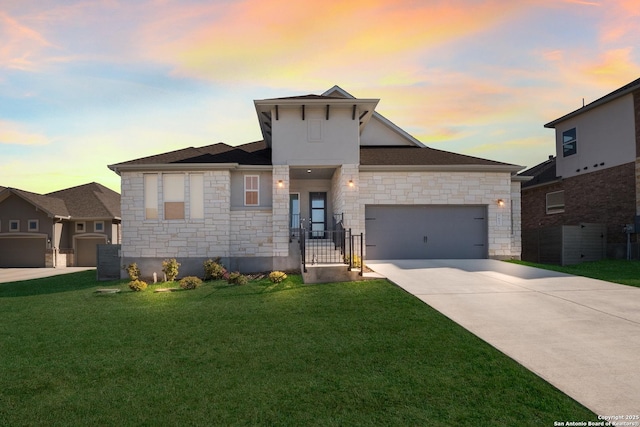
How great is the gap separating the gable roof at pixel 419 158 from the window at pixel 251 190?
4507 mm

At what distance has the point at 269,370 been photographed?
5.51 metres

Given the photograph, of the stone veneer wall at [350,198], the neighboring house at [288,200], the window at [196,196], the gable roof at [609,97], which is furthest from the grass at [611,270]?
the window at [196,196]

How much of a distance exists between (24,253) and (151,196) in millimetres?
18785

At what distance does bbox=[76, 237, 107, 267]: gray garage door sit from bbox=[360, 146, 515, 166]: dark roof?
71.5 feet

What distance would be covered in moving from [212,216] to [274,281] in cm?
471

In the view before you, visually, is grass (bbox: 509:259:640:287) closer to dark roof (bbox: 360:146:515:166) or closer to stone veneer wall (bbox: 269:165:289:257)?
dark roof (bbox: 360:146:515:166)

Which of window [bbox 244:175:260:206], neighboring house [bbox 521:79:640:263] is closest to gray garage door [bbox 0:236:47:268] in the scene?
window [bbox 244:175:260:206]

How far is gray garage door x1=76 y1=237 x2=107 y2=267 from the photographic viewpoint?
1132 inches

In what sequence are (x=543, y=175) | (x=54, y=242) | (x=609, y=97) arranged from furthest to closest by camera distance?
(x=54, y=242)
(x=543, y=175)
(x=609, y=97)

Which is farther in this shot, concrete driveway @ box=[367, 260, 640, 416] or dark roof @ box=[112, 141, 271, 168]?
dark roof @ box=[112, 141, 271, 168]

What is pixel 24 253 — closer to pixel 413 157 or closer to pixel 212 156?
pixel 212 156

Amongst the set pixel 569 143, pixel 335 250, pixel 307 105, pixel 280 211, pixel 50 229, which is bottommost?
pixel 335 250

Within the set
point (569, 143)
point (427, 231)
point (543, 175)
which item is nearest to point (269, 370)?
point (427, 231)

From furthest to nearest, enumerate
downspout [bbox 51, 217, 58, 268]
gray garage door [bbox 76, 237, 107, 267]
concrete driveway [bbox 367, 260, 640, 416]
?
gray garage door [bbox 76, 237, 107, 267] < downspout [bbox 51, 217, 58, 268] < concrete driveway [bbox 367, 260, 640, 416]
